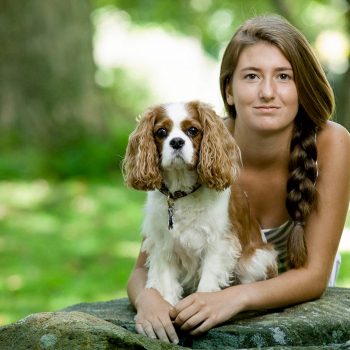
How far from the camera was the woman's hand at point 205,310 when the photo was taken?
3223 millimetres

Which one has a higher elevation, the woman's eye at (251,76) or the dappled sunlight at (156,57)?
the dappled sunlight at (156,57)

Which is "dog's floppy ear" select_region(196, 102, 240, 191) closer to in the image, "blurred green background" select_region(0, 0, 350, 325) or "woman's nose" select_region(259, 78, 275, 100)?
"woman's nose" select_region(259, 78, 275, 100)

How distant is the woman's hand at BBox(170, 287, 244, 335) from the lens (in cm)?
322

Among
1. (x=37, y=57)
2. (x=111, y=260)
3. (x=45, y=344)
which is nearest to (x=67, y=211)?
(x=111, y=260)

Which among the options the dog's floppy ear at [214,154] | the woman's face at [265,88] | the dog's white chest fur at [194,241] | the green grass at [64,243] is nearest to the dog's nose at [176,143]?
the dog's floppy ear at [214,154]

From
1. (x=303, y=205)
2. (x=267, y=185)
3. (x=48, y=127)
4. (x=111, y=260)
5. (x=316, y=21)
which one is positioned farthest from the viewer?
(x=316, y=21)

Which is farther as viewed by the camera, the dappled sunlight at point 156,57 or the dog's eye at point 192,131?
the dappled sunlight at point 156,57

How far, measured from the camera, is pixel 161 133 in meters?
3.55

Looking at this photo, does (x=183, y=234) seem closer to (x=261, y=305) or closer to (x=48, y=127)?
(x=261, y=305)

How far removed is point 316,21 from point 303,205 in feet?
61.3

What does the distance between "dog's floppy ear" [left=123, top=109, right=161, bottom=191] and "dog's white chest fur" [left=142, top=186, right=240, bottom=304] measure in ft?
0.42

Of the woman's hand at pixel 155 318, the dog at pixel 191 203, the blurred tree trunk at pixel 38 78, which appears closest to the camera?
the woman's hand at pixel 155 318

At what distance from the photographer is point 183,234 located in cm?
361

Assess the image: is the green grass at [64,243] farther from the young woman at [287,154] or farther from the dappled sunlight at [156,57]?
the dappled sunlight at [156,57]
